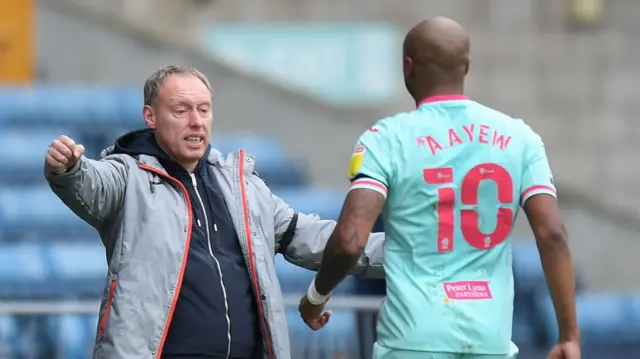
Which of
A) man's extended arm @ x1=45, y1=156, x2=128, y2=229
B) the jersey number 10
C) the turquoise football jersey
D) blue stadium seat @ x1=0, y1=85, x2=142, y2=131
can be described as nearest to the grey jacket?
man's extended arm @ x1=45, y1=156, x2=128, y2=229

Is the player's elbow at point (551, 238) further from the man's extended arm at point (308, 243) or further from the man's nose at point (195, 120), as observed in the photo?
the man's nose at point (195, 120)

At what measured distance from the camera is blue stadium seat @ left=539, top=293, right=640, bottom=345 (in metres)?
9.12

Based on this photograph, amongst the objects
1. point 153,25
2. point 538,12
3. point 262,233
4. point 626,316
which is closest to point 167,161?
point 262,233

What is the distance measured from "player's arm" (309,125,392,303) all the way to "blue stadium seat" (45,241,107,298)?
14.0ft

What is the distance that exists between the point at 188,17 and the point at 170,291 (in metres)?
8.43

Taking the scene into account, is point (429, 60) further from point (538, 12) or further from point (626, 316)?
point (538, 12)

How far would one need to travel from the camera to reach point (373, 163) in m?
3.98

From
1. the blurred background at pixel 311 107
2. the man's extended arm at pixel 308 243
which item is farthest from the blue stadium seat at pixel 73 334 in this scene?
the man's extended arm at pixel 308 243

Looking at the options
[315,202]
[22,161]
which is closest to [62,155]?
[315,202]

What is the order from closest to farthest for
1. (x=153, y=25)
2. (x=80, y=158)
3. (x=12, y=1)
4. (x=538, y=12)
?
1. (x=80, y=158)
2. (x=12, y=1)
3. (x=153, y=25)
4. (x=538, y=12)

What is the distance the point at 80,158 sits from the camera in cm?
396

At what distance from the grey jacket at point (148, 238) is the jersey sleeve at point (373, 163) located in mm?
458

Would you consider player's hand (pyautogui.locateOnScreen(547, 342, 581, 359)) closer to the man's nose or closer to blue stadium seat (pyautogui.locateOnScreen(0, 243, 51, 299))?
the man's nose

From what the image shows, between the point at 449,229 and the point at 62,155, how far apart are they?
1.17 meters
